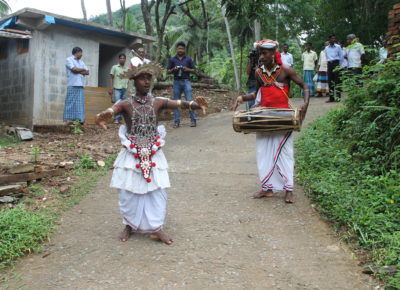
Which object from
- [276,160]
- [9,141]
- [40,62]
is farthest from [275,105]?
[40,62]

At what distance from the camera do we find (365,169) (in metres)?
5.11

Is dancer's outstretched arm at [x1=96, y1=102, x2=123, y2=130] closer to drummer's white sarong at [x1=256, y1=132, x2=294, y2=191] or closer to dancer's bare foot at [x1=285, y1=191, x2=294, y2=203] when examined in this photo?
drummer's white sarong at [x1=256, y1=132, x2=294, y2=191]

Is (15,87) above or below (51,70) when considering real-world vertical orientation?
below

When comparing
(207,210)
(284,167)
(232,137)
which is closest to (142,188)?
(207,210)

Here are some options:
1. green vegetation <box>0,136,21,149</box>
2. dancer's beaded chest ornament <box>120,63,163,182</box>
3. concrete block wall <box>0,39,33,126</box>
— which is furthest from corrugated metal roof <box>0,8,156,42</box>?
dancer's beaded chest ornament <box>120,63,163,182</box>

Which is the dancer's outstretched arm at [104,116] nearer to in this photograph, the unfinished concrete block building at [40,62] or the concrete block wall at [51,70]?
the unfinished concrete block building at [40,62]

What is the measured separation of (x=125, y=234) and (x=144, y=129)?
1.06 metres

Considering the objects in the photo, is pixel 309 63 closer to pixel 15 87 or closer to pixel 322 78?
pixel 322 78

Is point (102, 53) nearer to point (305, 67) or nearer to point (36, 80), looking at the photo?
point (36, 80)

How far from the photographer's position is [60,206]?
5031 mm

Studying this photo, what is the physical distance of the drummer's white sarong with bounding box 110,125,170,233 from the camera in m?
3.85

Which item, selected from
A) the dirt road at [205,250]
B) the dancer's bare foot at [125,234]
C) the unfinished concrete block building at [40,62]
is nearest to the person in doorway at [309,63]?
the unfinished concrete block building at [40,62]

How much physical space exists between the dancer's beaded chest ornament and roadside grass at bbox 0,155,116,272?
1282 mm

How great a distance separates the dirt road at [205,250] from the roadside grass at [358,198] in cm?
17
